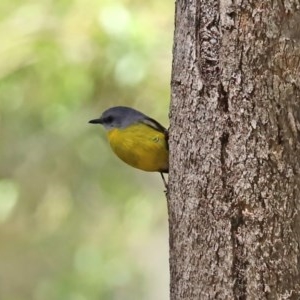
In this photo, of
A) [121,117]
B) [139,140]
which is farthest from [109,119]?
[139,140]

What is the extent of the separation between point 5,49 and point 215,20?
322 cm

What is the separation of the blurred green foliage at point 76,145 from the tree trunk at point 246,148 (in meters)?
2.42

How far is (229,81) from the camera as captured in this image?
2.83m

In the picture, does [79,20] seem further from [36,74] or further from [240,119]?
[240,119]

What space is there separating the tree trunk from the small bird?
3.07 feet

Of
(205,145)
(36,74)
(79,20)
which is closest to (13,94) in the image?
(36,74)

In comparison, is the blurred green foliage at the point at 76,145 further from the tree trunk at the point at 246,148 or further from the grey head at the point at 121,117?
the tree trunk at the point at 246,148

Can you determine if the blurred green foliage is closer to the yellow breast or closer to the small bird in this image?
the small bird

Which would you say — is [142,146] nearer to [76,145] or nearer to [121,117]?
[121,117]

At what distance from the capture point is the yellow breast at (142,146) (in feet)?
12.7

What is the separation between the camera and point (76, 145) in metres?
6.23

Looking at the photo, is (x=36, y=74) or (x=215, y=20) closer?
(x=215, y=20)

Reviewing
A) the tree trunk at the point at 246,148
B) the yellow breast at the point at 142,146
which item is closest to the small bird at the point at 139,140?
the yellow breast at the point at 142,146

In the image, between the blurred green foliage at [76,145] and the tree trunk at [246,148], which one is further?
the blurred green foliage at [76,145]
